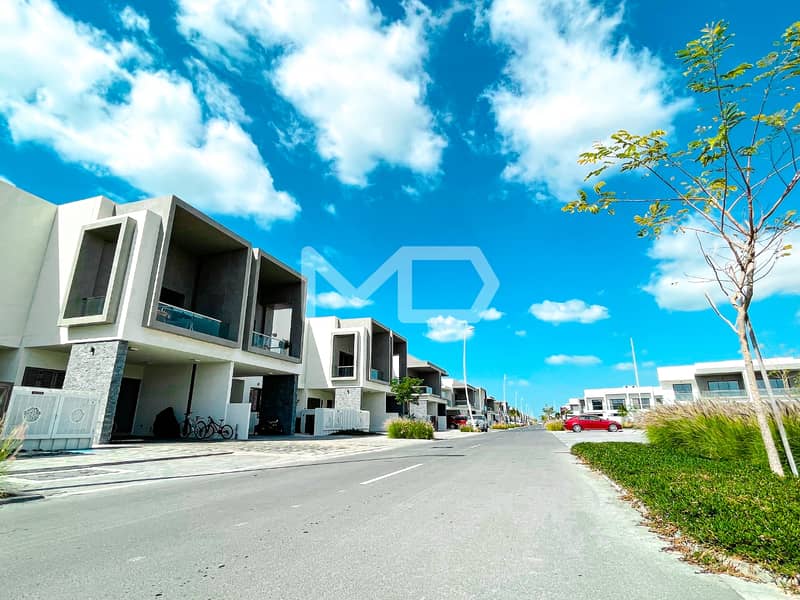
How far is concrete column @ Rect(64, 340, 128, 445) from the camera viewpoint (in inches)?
555

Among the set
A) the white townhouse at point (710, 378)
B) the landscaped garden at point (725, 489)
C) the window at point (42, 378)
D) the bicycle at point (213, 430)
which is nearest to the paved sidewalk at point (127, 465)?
the bicycle at point (213, 430)

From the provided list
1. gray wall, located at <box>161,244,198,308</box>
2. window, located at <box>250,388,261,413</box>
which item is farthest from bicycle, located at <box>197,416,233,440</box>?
window, located at <box>250,388,261,413</box>

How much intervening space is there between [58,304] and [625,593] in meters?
20.3

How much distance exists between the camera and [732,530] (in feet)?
12.3

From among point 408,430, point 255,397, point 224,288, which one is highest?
point 224,288

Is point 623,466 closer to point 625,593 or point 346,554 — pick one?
point 625,593

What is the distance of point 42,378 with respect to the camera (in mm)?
17375

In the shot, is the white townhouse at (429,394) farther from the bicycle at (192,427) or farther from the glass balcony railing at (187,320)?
the glass balcony railing at (187,320)

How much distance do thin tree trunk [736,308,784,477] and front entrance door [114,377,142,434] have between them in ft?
77.6

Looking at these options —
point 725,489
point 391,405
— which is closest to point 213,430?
point 725,489

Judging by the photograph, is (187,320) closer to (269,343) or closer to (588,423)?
(269,343)

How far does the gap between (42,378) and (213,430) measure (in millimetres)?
7082

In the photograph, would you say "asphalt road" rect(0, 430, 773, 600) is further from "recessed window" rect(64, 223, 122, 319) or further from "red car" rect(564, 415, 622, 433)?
"red car" rect(564, 415, 622, 433)

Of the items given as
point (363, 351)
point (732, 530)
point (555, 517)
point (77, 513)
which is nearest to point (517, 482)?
point (555, 517)
